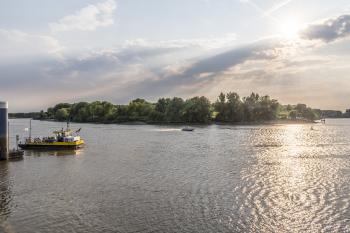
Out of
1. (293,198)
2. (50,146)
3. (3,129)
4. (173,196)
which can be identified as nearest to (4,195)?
(173,196)

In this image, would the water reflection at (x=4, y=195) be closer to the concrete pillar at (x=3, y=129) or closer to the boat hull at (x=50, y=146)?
the concrete pillar at (x=3, y=129)

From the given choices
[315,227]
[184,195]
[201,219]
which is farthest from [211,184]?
[315,227]

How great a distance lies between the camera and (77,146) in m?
92.6

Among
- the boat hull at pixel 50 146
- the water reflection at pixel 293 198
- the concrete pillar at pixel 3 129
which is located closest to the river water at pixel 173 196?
the water reflection at pixel 293 198

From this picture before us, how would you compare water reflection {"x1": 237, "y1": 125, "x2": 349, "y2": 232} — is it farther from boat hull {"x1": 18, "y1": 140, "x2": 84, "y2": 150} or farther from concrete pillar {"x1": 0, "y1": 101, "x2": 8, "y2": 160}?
boat hull {"x1": 18, "y1": 140, "x2": 84, "y2": 150}

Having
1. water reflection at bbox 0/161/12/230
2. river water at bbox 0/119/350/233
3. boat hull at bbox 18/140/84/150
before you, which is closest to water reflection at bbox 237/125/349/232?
river water at bbox 0/119/350/233

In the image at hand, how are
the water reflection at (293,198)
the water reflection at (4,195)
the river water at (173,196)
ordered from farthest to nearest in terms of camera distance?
the water reflection at (4,195), the water reflection at (293,198), the river water at (173,196)

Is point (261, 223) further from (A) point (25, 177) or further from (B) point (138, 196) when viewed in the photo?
(A) point (25, 177)

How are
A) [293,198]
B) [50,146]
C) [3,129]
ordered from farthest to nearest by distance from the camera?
1. [50,146]
2. [3,129]
3. [293,198]

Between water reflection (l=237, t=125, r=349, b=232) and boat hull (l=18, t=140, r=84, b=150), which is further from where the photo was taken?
boat hull (l=18, t=140, r=84, b=150)

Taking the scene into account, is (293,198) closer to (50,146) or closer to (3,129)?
(3,129)

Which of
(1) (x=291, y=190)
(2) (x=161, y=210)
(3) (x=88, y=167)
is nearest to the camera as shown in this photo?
(2) (x=161, y=210)

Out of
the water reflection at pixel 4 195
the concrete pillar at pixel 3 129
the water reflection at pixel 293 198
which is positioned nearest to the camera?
the water reflection at pixel 293 198

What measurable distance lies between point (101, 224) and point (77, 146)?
211ft
